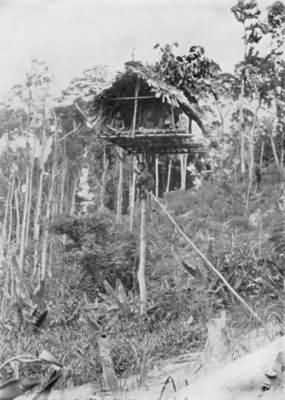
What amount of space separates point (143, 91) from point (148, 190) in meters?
0.45

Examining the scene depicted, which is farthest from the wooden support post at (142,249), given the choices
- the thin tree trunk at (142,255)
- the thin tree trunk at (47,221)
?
the thin tree trunk at (47,221)

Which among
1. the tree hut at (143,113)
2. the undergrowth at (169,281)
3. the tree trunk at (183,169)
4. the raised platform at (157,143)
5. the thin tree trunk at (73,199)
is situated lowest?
the undergrowth at (169,281)

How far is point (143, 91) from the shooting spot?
9.48 feet

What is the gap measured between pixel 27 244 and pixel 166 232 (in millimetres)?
782

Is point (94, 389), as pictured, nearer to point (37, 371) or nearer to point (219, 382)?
point (37, 371)

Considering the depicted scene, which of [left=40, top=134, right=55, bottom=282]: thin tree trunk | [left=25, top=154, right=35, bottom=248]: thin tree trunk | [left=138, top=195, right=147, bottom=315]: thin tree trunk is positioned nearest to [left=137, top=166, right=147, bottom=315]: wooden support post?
[left=138, top=195, right=147, bottom=315]: thin tree trunk

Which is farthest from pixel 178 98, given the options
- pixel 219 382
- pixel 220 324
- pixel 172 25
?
A: pixel 219 382

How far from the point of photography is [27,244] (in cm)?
329

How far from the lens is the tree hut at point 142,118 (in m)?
2.78

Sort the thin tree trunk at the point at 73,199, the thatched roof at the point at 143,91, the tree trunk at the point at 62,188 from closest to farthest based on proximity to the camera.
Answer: the thatched roof at the point at 143,91
the tree trunk at the point at 62,188
the thin tree trunk at the point at 73,199

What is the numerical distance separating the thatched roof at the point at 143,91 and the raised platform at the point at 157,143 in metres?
0.11

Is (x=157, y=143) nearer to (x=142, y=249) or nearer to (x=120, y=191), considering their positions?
(x=120, y=191)

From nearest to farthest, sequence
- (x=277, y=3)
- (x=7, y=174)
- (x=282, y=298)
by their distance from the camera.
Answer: (x=282, y=298), (x=277, y=3), (x=7, y=174)

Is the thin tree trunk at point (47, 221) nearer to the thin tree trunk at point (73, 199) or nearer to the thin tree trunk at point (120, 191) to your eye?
the thin tree trunk at point (73, 199)
